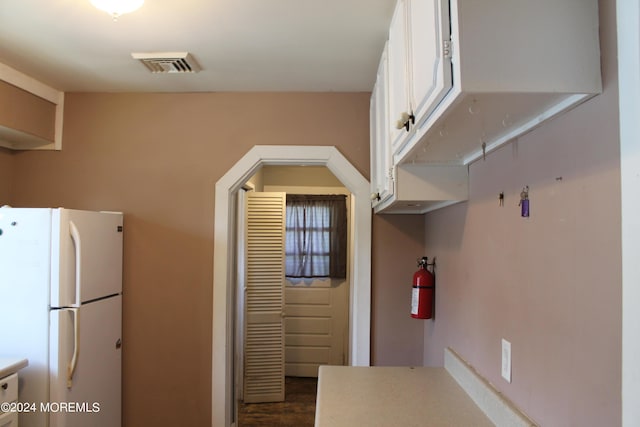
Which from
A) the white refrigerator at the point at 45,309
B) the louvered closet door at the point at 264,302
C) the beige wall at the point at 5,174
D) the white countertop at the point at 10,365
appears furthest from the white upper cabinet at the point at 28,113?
the louvered closet door at the point at 264,302

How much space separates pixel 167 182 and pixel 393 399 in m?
1.91

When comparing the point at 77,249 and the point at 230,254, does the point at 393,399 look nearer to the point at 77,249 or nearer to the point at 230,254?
the point at 230,254

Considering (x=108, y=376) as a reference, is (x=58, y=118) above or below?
above

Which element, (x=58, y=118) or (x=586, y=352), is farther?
(x=58, y=118)

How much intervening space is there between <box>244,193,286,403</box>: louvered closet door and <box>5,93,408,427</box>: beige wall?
1151 mm

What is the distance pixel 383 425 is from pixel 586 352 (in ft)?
2.39

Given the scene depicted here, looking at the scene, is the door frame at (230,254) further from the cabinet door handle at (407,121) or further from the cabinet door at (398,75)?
the cabinet door handle at (407,121)

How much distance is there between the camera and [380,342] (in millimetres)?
2533

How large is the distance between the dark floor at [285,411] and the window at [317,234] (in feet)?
3.97

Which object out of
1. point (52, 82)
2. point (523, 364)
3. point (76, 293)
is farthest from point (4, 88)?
point (523, 364)

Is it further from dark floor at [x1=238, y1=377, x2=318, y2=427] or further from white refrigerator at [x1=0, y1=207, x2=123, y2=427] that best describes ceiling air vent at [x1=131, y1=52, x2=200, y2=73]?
dark floor at [x1=238, y1=377, x2=318, y2=427]

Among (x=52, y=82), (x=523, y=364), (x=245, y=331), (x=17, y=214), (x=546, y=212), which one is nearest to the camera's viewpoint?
(x=546, y=212)

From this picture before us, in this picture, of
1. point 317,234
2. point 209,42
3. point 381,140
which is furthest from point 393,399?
point 317,234

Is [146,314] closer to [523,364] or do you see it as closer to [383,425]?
[383,425]
